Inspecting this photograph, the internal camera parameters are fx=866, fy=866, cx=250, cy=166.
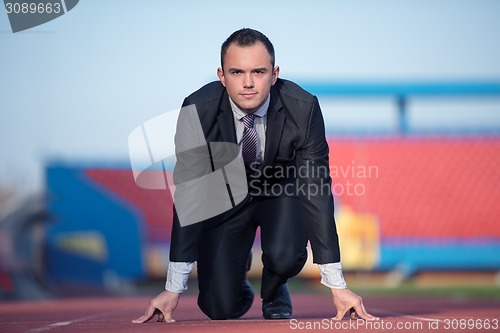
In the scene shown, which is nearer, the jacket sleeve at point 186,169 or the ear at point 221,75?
the jacket sleeve at point 186,169

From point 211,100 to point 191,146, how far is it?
30cm

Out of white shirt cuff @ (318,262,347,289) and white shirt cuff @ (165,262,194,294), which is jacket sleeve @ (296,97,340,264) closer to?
white shirt cuff @ (318,262,347,289)

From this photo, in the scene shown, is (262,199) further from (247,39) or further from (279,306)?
(247,39)

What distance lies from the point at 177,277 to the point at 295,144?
3.55ft

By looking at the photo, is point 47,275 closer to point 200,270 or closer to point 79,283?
point 79,283

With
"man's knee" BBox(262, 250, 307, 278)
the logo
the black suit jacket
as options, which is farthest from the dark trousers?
the logo

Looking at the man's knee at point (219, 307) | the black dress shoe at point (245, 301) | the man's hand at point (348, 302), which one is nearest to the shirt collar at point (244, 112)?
the man's hand at point (348, 302)

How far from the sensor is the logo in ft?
30.7

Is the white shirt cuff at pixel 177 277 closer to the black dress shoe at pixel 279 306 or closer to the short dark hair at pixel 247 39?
the black dress shoe at pixel 279 306

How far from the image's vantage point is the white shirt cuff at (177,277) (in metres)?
4.88

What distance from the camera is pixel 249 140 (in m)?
5.29

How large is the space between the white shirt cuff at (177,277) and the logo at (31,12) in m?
5.06

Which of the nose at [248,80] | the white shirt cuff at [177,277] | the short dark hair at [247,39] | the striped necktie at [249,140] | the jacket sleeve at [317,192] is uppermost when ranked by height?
the short dark hair at [247,39]

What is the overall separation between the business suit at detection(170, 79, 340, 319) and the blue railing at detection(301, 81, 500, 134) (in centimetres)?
1335
